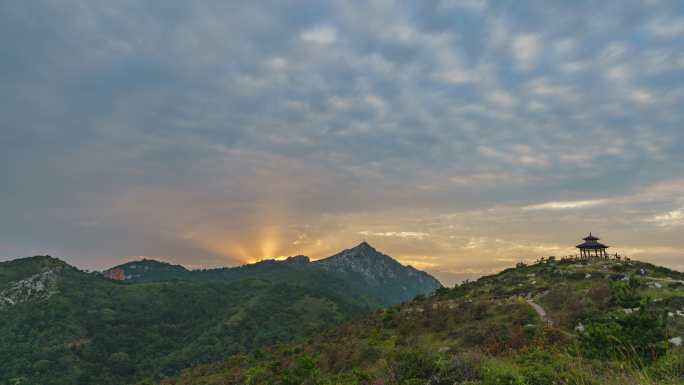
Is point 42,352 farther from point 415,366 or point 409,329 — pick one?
point 415,366

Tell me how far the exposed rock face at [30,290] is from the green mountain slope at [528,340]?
18203 cm

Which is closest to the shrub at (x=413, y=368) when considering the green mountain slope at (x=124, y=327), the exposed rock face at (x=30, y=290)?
the green mountain slope at (x=124, y=327)

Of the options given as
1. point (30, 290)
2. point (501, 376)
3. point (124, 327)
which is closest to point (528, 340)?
point (501, 376)

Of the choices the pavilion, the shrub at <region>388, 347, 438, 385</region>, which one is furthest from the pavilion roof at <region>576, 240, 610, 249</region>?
the shrub at <region>388, 347, 438, 385</region>

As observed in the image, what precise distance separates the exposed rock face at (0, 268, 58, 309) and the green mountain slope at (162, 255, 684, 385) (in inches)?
7167

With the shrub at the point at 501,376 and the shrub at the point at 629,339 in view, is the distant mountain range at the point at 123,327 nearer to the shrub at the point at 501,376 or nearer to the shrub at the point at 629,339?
the shrub at the point at 629,339

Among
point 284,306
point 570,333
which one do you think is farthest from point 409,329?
point 284,306

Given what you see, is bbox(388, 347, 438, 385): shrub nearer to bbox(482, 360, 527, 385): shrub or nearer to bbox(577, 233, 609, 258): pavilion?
bbox(482, 360, 527, 385): shrub

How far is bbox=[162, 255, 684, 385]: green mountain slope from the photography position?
11680 millimetres

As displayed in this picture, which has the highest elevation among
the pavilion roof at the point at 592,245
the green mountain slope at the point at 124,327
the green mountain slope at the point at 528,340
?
the pavilion roof at the point at 592,245

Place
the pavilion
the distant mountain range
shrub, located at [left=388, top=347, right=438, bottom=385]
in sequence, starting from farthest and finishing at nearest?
the distant mountain range
the pavilion
shrub, located at [left=388, top=347, right=438, bottom=385]

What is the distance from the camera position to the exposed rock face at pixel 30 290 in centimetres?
17438

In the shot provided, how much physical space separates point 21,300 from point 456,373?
231353 millimetres

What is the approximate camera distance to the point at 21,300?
574 feet
